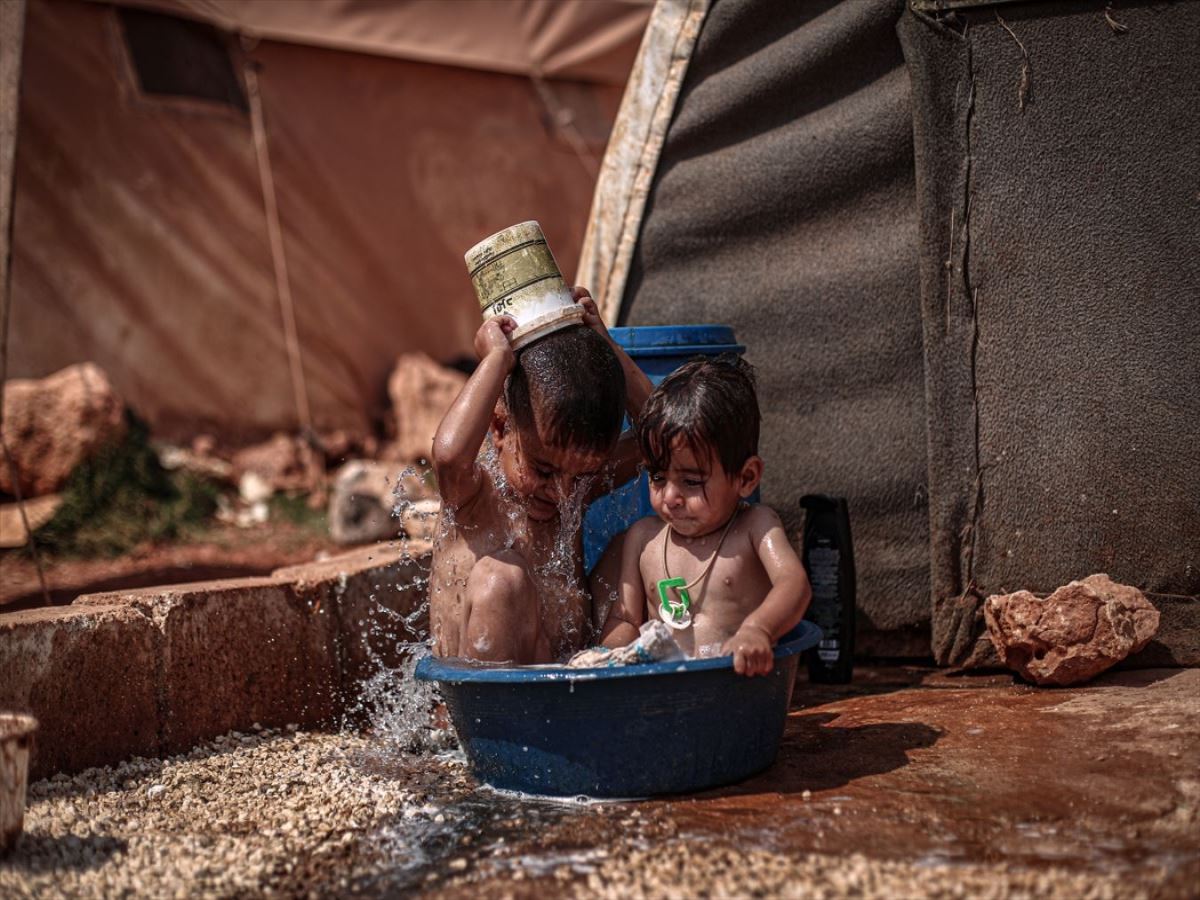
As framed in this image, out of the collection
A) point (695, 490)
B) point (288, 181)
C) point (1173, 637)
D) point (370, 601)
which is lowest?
point (1173, 637)

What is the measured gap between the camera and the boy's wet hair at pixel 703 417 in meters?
2.89

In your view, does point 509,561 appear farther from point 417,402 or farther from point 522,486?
point 417,402

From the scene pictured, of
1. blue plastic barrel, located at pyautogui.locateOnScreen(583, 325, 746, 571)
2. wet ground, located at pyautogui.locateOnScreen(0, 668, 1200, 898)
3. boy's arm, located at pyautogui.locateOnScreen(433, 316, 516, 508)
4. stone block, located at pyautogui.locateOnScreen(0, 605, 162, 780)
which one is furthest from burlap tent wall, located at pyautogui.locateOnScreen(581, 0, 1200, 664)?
stone block, located at pyautogui.locateOnScreen(0, 605, 162, 780)

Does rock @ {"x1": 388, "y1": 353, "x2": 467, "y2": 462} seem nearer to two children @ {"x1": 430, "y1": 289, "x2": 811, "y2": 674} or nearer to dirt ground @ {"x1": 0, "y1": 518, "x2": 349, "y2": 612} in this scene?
dirt ground @ {"x1": 0, "y1": 518, "x2": 349, "y2": 612}

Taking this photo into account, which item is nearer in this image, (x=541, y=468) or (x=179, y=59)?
(x=541, y=468)

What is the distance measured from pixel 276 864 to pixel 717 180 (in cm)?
266

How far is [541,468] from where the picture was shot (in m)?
3.06

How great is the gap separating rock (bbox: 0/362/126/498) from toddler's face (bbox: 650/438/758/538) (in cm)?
518

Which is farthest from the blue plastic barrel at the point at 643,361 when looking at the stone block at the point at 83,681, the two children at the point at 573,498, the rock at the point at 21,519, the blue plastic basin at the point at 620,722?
the rock at the point at 21,519

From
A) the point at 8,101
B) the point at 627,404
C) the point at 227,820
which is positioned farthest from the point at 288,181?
the point at 227,820

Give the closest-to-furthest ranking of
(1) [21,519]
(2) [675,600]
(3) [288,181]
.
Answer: (2) [675,600]
(1) [21,519]
(3) [288,181]

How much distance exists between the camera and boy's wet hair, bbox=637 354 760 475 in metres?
2.89

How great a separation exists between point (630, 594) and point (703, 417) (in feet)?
1.67

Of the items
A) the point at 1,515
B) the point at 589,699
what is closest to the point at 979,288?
the point at 589,699
